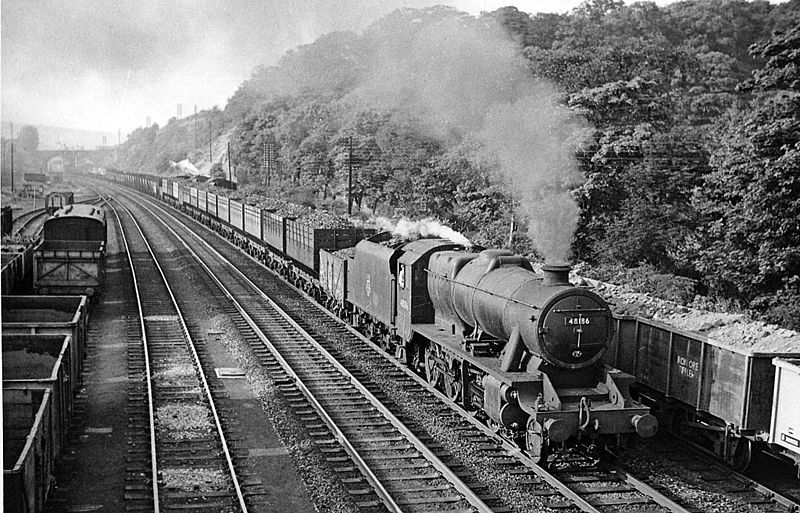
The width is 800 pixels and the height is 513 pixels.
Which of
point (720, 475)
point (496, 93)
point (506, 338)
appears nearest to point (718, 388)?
point (720, 475)

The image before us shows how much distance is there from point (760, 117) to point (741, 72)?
31401mm

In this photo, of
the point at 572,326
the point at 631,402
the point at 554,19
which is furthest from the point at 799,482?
the point at 554,19

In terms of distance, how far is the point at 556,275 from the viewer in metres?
9.95

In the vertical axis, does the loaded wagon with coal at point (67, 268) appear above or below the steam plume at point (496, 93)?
below

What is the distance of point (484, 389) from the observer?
34.8ft

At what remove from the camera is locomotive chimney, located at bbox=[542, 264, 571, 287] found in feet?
32.5

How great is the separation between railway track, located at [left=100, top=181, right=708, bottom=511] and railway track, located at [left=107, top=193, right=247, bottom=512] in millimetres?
1484

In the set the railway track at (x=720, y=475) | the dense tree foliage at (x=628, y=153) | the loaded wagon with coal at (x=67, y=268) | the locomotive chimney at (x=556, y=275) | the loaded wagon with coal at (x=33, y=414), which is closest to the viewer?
the loaded wagon with coal at (x=33, y=414)

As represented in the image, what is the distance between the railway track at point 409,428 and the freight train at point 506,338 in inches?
11.4

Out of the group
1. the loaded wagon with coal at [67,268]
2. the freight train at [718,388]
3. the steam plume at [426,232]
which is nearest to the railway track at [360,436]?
the steam plume at [426,232]

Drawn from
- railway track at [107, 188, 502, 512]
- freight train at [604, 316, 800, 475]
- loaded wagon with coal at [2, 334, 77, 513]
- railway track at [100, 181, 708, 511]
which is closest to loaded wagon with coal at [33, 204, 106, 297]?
railway track at [100, 181, 708, 511]

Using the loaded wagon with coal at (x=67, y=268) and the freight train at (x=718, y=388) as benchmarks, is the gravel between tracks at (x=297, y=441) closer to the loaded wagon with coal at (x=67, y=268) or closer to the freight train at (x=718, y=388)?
A: the freight train at (x=718, y=388)

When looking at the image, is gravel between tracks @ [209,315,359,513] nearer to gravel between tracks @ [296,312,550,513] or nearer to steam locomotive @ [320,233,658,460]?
gravel between tracks @ [296,312,550,513]

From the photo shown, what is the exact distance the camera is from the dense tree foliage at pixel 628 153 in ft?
60.4
